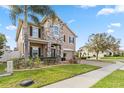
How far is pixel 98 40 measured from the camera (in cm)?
2817

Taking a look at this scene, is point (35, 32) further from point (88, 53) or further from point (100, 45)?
point (88, 53)

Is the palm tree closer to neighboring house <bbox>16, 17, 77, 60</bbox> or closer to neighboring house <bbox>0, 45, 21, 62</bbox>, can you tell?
neighboring house <bbox>16, 17, 77, 60</bbox>

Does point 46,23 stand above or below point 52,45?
above

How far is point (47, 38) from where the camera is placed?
74.5 feet

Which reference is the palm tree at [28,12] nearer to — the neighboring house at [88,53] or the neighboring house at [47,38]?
the neighboring house at [47,38]

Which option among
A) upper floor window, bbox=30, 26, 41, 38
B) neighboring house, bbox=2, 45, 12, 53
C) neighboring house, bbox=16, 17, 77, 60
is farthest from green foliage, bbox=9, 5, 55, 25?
upper floor window, bbox=30, 26, 41, 38

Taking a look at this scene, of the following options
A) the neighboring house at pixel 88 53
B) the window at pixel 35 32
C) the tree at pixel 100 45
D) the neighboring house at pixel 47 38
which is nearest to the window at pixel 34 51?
the neighboring house at pixel 47 38

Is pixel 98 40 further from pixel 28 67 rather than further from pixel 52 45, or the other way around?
pixel 28 67

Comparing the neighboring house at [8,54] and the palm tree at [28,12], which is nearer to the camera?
the palm tree at [28,12]

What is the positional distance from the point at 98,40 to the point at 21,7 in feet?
47.8

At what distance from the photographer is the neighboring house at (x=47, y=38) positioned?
2112 centimetres

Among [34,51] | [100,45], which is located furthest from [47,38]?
[100,45]
